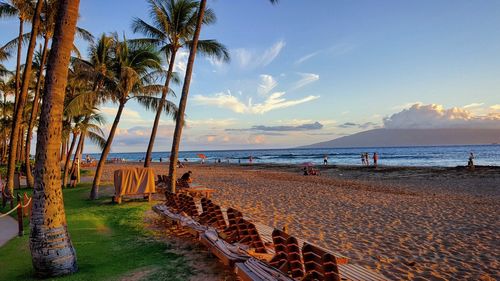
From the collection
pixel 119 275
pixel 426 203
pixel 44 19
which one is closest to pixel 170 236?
pixel 119 275

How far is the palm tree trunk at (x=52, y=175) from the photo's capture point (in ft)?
17.3

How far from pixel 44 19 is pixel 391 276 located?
20.3m

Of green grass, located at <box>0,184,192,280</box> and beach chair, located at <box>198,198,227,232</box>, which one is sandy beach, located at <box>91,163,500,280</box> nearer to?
beach chair, located at <box>198,198,227,232</box>

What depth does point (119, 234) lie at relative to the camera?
8.45 meters

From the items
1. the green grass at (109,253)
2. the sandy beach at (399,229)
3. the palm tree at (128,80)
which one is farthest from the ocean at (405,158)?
the green grass at (109,253)

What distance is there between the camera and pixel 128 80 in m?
14.7

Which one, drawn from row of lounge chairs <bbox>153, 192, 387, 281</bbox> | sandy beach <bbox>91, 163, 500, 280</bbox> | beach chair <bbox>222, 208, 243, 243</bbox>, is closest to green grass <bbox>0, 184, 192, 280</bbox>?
row of lounge chairs <bbox>153, 192, 387, 281</bbox>

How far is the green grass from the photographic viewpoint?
5.59 metres

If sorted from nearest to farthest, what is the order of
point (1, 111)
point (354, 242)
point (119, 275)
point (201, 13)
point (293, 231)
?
point (119, 275), point (354, 242), point (293, 231), point (201, 13), point (1, 111)

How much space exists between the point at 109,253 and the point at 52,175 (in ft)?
7.39

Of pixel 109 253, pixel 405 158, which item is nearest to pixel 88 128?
pixel 109 253

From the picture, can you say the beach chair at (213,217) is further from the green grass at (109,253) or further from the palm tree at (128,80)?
the palm tree at (128,80)

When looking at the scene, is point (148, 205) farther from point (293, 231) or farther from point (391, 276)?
point (391, 276)

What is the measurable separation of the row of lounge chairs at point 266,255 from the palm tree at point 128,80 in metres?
8.69
